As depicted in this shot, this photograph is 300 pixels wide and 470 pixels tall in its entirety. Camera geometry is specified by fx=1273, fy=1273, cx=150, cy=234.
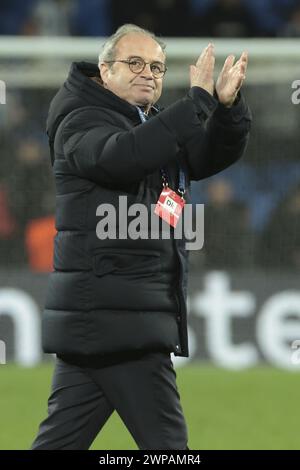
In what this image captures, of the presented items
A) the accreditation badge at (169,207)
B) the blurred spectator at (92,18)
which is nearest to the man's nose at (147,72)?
the accreditation badge at (169,207)

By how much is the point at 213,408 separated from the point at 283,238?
6.44 ft

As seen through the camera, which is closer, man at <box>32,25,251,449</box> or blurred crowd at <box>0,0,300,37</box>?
man at <box>32,25,251,449</box>

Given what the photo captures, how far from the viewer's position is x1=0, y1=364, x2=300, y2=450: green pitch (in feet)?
18.3

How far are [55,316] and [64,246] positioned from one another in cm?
20

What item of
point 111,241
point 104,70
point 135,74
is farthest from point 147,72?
point 111,241

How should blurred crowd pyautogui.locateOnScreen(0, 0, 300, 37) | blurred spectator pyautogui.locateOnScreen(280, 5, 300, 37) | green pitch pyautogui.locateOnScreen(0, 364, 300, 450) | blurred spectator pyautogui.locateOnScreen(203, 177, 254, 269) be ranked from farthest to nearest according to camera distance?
blurred crowd pyautogui.locateOnScreen(0, 0, 300, 37) → blurred spectator pyautogui.locateOnScreen(280, 5, 300, 37) → blurred spectator pyautogui.locateOnScreen(203, 177, 254, 269) → green pitch pyautogui.locateOnScreen(0, 364, 300, 450)

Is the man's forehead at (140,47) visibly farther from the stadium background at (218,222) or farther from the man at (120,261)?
the stadium background at (218,222)

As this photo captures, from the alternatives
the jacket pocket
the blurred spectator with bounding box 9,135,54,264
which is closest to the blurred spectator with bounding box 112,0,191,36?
the blurred spectator with bounding box 9,135,54,264

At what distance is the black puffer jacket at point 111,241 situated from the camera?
349 cm

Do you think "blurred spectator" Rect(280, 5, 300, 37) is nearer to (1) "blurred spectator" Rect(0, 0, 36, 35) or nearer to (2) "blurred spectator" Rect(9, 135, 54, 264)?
(1) "blurred spectator" Rect(0, 0, 36, 35)

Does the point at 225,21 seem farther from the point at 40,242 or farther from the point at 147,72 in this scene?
the point at 147,72

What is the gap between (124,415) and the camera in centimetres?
362
